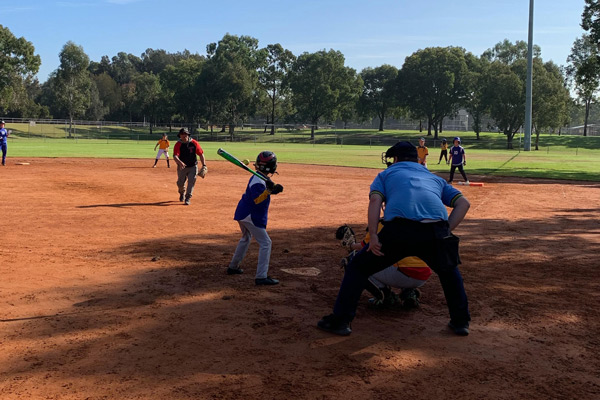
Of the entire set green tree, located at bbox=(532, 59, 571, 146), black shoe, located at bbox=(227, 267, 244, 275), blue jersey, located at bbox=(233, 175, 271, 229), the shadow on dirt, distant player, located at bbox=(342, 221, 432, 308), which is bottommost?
the shadow on dirt

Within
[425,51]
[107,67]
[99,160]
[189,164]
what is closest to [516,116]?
[425,51]

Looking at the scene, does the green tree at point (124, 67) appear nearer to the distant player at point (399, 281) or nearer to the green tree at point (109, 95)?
the green tree at point (109, 95)

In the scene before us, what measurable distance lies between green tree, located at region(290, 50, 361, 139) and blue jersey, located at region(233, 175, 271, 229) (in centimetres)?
8918

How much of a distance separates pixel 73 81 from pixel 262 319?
10154 centimetres

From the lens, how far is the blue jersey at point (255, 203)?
23.6 feet

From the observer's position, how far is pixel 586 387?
14.6 feet

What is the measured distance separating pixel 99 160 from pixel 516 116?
6214 cm

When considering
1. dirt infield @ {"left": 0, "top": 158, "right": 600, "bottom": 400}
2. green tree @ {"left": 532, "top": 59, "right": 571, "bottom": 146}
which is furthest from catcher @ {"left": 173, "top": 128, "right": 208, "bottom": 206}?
green tree @ {"left": 532, "top": 59, "right": 571, "bottom": 146}

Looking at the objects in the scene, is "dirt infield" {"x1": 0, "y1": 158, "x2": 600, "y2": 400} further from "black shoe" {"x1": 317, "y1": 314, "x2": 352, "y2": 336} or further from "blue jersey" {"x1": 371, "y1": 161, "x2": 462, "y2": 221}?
"blue jersey" {"x1": 371, "y1": 161, "x2": 462, "y2": 221}

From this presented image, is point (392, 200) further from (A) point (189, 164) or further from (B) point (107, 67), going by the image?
(B) point (107, 67)

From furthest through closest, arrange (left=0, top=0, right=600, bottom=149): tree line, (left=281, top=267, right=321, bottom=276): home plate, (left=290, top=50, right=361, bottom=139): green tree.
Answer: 1. (left=290, top=50, right=361, bottom=139): green tree
2. (left=0, top=0, right=600, bottom=149): tree line
3. (left=281, top=267, right=321, bottom=276): home plate

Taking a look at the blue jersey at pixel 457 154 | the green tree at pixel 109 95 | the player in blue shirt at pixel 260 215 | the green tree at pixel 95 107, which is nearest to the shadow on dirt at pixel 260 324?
the player in blue shirt at pixel 260 215

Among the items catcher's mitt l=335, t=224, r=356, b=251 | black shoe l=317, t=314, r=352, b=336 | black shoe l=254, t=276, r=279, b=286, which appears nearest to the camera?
black shoe l=317, t=314, r=352, b=336

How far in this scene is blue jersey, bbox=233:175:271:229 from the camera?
719cm
